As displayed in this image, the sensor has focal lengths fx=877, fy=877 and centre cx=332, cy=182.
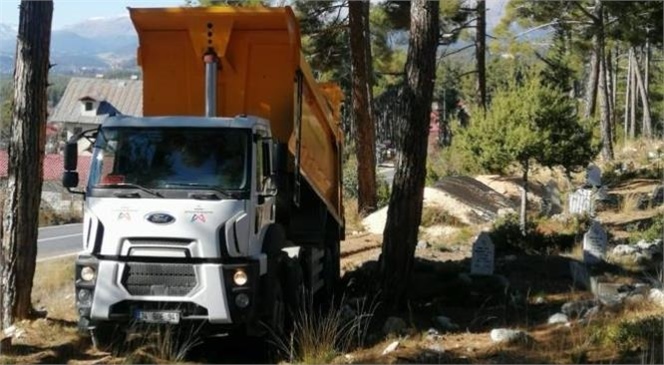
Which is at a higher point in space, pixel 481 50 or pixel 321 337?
pixel 481 50

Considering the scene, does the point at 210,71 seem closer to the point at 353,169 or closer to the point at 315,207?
the point at 315,207

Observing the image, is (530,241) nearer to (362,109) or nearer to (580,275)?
(580,275)

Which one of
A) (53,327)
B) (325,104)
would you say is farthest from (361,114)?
(53,327)

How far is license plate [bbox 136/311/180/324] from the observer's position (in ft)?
28.0

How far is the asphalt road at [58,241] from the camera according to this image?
24438 millimetres

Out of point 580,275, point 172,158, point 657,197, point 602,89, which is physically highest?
point 602,89

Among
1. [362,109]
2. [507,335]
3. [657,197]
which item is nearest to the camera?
[507,335]

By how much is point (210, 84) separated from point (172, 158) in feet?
4.74

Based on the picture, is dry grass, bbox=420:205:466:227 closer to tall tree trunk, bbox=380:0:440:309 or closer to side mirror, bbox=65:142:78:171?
tall tree trunk, bbox=380:0:440:309

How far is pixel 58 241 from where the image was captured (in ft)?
93.1

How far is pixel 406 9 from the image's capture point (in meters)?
25.4

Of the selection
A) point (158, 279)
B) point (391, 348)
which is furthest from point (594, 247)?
point (158, 279)

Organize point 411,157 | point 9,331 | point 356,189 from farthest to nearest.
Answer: point 356,189, point 411,157, point 9,331

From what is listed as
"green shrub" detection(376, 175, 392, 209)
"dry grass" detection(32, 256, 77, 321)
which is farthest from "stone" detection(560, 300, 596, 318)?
"green shrub" detection(376, 175, 392, 209)
